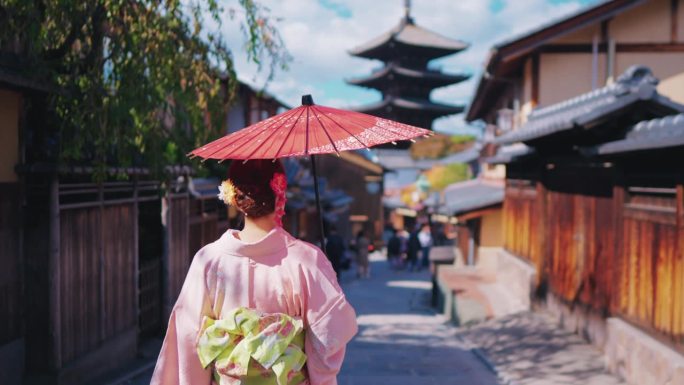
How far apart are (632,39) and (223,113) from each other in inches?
403

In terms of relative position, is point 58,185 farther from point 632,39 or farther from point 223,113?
point 632,39

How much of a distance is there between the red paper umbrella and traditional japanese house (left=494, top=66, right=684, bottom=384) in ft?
9.55

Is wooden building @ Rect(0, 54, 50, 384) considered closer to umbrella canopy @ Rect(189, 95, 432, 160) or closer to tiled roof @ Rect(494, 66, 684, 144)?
umbrella canopy @ Rect(189, 95, 432, 160)

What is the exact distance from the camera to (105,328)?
811 cm

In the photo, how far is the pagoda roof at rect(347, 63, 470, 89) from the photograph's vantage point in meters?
42.4

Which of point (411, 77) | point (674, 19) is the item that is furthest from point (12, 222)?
point (411, 77)

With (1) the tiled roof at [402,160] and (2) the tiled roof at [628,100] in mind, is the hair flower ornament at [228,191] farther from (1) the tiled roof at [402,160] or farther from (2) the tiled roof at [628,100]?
(1) the tiled roof at [402,160]

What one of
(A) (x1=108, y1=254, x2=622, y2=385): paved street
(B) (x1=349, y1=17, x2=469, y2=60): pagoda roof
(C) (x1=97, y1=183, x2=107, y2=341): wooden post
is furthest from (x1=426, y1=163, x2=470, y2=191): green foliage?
(C) (x1=97, y1=183, x2=107, y2=341): wooden post

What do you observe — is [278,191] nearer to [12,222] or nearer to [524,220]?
[12,222]

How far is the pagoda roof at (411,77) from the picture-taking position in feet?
139

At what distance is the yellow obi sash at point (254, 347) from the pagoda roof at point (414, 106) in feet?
131

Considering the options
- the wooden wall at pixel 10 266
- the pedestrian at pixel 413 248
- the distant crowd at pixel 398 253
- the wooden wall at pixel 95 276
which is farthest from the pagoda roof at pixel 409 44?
the wooden wall at pixel 10 266

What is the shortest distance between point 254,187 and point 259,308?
57cm

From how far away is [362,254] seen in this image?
23.0 meters
